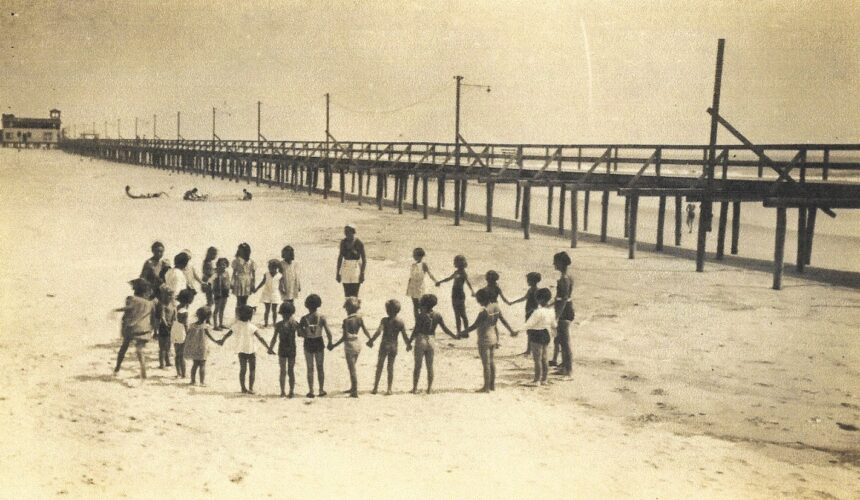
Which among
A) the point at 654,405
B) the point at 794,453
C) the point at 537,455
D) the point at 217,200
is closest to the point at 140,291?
the point at 537,455

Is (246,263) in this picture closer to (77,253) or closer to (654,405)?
(654,405)

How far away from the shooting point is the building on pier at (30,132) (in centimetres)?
12719

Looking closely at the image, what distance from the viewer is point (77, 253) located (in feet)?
50.8

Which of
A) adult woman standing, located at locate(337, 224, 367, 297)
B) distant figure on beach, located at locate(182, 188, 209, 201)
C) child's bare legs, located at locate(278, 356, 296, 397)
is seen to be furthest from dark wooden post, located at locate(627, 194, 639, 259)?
distant figure on beach, located at locate(182, 188, 209, 201)

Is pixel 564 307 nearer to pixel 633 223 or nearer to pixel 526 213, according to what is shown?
pixel 633 223

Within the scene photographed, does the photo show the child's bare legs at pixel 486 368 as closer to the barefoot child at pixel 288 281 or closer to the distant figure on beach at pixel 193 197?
the barefoot child at pixel 288 281

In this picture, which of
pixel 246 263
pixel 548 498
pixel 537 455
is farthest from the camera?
pixel 246 263

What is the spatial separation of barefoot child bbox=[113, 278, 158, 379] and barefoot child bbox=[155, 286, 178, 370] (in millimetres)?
225

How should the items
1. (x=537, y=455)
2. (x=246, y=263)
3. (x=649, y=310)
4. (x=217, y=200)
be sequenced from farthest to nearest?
(x=217, y=200)
(x=649, y=310)
(x=246, y=263)
(x=537, y=455)

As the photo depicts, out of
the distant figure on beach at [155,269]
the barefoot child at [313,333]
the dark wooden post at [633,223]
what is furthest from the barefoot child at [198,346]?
the dark wooden post at [633,223]

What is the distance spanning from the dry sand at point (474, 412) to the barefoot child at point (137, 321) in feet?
0.85

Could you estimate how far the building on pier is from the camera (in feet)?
417

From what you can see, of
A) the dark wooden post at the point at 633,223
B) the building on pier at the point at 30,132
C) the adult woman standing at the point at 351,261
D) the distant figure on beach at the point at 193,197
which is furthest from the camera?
the building on pier at the point at 30,132

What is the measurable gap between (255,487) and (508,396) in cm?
309
